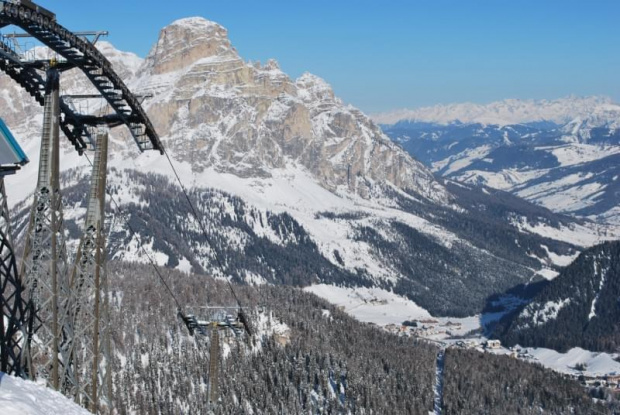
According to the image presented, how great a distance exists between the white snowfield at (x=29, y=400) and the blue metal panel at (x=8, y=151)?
825 centimetres

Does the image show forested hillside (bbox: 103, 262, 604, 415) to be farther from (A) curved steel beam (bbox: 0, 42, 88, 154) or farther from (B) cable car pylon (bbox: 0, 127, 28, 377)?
(B) cable car pylon (bbox: 0, 127, 28, 377)

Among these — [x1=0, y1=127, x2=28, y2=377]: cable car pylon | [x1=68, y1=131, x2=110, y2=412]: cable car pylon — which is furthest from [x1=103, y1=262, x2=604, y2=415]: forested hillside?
[x1=0, y1=127, x2=28, y2=377]: cable car pylon

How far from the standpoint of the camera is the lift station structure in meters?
37.4

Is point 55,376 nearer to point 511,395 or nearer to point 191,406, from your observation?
point 191,406

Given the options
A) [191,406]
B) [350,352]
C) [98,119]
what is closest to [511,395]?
[350,352]

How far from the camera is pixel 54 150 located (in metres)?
38.9

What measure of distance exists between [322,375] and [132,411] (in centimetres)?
4261

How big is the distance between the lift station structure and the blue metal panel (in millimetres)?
2417

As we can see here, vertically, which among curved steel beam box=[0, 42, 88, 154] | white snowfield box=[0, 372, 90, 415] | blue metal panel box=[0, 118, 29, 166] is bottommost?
white snowfield box=[0, 372, 90, 415]

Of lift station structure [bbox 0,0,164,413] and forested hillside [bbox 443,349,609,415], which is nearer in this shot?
lift station structure [bbox 0,0,164,413]

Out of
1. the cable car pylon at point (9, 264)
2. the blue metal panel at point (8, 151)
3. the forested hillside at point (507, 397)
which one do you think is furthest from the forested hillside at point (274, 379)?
the blue metal panel at point (8, 151)

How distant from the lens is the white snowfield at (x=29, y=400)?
31203mm

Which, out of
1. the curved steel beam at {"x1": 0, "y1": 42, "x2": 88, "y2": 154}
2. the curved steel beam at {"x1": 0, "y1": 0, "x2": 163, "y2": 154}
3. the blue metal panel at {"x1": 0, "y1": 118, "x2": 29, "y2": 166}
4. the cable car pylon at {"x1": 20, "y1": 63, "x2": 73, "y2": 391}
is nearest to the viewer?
the blue metal panel at {"x1": 0, "y1": 118, "x2": 29, "y2": 166}

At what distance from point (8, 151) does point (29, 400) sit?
934cm
